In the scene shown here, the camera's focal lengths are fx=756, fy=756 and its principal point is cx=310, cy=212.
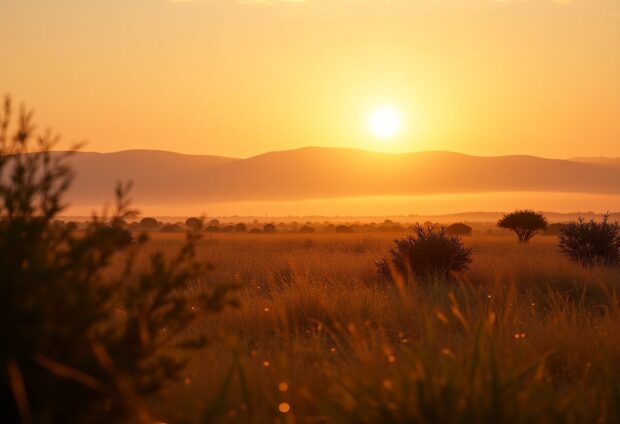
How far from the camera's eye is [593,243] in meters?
20.3

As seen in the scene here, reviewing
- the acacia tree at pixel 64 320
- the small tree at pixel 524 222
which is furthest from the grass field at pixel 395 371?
the small tree at pixel 524 222

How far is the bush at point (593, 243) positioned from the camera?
20.0 m

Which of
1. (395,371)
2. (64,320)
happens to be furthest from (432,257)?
(64,320)

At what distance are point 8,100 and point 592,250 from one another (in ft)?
60.4

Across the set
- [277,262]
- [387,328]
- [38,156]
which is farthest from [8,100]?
[277,262]

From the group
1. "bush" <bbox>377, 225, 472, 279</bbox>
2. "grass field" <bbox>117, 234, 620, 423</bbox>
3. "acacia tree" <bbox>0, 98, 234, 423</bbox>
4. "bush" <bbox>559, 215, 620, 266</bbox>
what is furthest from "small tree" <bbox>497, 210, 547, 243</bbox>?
"acacia tree" <bbox>0, 98, 234, 423</bbox>

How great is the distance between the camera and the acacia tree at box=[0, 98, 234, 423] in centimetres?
337

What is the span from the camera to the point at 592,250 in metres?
20.2

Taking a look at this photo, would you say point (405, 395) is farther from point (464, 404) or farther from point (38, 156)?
point (38, 156)

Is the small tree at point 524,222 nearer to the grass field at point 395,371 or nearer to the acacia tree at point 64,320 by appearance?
the grass field at point 395,371

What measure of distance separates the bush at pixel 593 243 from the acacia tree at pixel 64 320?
56.9ft

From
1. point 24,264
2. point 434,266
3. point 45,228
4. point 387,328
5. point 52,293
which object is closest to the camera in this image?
point 52,293

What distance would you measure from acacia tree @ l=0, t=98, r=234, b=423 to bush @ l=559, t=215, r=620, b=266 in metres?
17.3

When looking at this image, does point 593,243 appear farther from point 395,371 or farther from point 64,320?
point 64,320
